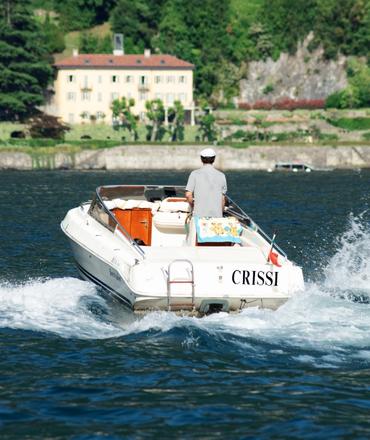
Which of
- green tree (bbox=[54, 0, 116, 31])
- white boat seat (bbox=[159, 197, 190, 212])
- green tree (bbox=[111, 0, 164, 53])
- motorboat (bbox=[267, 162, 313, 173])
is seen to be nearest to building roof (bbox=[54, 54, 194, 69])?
green tree (bbox=[111, 0, 164, 53])

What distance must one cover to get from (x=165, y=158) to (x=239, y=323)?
109 metres

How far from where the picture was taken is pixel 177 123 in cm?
14650

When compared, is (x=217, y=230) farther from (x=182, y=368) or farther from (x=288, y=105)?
(x=288, y=105)

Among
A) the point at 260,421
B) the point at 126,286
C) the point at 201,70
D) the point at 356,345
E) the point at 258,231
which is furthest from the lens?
the point at 201,70

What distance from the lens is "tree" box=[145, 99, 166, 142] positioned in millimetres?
144000

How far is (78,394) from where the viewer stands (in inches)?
648

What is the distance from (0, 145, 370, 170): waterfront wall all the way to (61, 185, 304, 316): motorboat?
338 ft

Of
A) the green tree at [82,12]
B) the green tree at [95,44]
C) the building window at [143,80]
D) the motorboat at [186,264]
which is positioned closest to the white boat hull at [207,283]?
the motorboat at [186,264]

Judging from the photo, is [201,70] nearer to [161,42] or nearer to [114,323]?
[161,42]

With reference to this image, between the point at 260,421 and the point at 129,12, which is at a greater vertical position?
the point at 129,12

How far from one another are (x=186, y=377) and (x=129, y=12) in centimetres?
15581

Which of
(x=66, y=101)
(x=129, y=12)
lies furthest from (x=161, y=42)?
(x=66, y=101)

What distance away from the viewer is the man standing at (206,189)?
22.1 metres

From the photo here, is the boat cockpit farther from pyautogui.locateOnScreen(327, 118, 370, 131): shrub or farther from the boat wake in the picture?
pyautogui.locateOnScreen(327, 118, 370, 131): shrub
